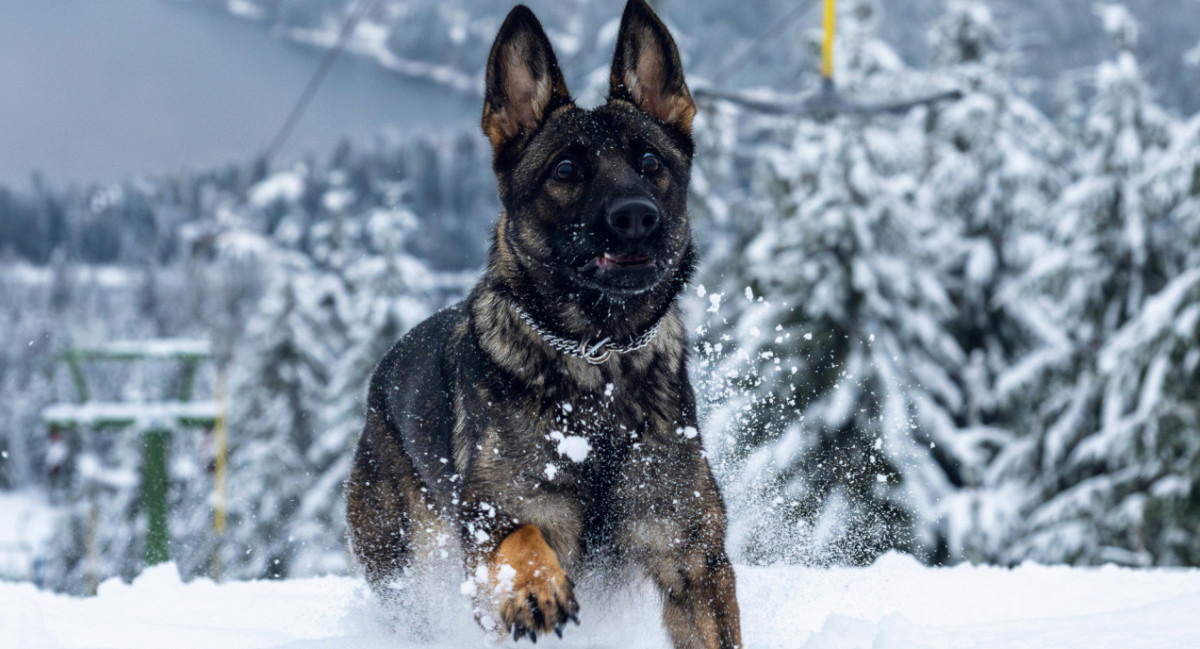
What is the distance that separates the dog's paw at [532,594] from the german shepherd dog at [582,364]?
0.03 ft

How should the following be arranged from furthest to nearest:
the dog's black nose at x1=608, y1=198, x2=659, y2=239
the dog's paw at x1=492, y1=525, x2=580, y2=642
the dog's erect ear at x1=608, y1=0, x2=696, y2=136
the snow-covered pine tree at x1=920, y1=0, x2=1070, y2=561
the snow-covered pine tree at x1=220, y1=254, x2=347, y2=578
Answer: the snow-covered pine tree at x1=220, y1=254, x2=347, y2=578, the snow-covered pine tree at x1=920, y1=0, x2=1070, y2=561, the dog's erect ear at x1=608, y1=0, x2=696, y2=136, the dog's black nose at x1=608, y1=198, x2=659, y2=239, the dog's paw at x1=492, y1=525, x2=580, y2=642

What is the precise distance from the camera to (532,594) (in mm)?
3061

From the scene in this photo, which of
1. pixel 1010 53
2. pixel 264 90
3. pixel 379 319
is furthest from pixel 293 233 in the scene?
pixel 264 90

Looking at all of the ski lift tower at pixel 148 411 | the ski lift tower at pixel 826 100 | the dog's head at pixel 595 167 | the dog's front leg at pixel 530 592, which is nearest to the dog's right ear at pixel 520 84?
the dog's head at pixel 595 167

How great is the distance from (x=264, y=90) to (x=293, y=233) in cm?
10700

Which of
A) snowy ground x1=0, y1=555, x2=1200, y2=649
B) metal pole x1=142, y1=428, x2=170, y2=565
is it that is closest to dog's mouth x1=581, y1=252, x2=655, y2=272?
snowy ground x1=0, y1=555, x2=1200, y2=649

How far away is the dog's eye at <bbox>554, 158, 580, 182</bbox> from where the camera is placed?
12.5 ft

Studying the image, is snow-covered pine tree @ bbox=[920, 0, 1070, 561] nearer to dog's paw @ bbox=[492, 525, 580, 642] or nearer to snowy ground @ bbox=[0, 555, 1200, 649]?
snowy ground @ bbox=[0, 555, 1200, 649]

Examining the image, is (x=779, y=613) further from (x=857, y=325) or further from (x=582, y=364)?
(x=857, y=325)

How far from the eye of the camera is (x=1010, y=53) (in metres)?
21.5

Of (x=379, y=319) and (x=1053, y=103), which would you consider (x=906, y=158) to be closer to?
(x=1053, y=103)

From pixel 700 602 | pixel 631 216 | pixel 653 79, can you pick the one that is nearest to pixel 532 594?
pixel 700 602

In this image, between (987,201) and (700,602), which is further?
(987,201)

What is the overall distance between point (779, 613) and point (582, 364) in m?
1.72
